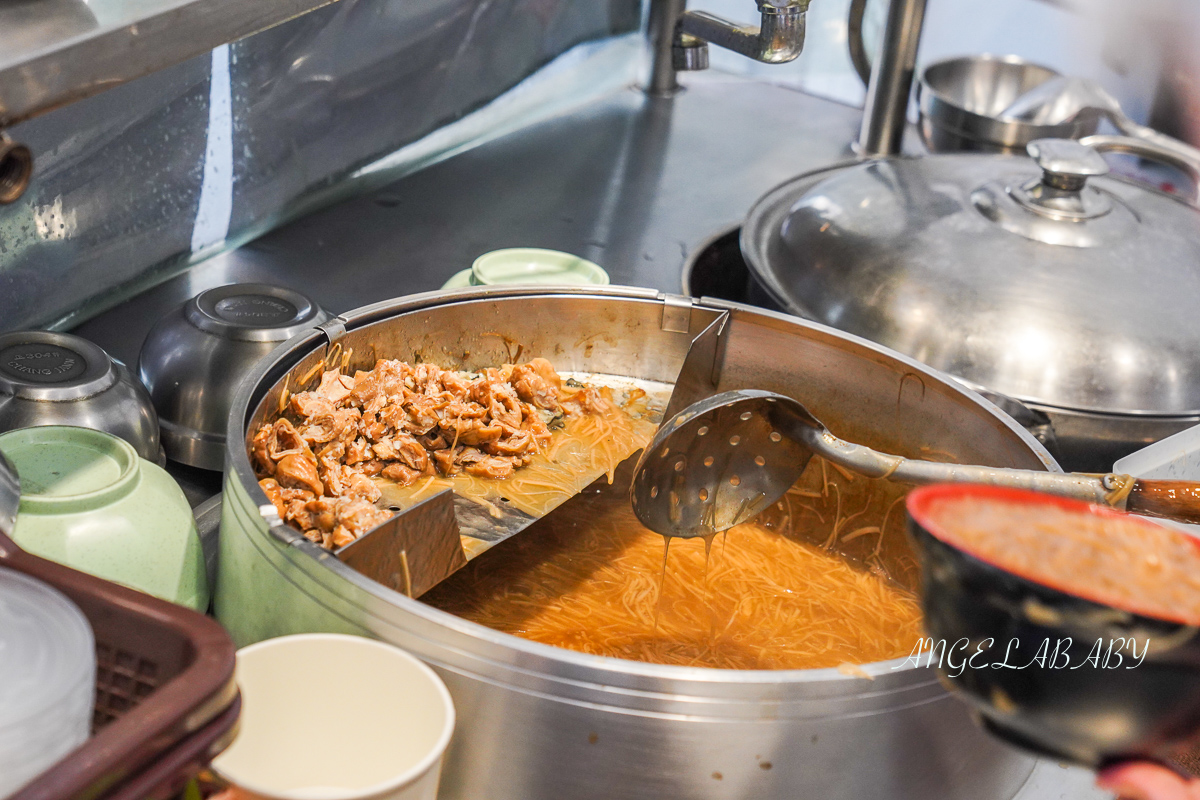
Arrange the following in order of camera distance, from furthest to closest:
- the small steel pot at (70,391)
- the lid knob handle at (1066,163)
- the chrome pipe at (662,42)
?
the chrome pipe at (662,42) < the lid knob handle at (1066,163) < the small steel pot at (70,391)

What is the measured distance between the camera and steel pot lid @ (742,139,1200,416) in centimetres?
166

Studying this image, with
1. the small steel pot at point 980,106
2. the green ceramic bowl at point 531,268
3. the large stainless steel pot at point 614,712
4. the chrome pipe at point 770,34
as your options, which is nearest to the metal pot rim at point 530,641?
the large stainless steel pot at point 614,712

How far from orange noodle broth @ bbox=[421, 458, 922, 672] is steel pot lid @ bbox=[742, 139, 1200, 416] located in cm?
29

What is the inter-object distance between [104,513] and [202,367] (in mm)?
461

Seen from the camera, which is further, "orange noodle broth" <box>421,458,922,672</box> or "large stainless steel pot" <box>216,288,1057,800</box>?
"orange noodle broth" <box>421,458,922,672</box>

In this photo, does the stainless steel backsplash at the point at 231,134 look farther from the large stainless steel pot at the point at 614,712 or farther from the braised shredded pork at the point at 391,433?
the large stainless steel pot at the point at 614,712

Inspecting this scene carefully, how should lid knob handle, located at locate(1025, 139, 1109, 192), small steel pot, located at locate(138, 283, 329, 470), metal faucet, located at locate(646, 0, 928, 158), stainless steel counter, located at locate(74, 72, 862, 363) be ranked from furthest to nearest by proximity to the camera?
stainless steel counter, located at locate(74, 72, 862, 363), metal faucet, located at locate(646, 0, 928, 158), lid knob handle, located at locate(1025, 139, 1109, 192), small steel pot, located at locate(138, 283, 329, 470)

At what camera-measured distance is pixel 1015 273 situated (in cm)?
176

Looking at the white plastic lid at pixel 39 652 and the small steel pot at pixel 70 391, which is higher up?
the white plastic lid at pixel 39 652

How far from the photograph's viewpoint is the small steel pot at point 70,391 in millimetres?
1369

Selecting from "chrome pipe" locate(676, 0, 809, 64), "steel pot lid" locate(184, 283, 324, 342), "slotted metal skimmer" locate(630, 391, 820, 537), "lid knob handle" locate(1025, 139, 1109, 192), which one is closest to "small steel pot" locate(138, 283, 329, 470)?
"steel pot lid" locate(184, 283, 324, 342)

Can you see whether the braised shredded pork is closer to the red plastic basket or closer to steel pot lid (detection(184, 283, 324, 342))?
steel pot lid (detection(184, 283, 324, 342))

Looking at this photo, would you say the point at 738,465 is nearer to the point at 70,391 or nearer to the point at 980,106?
the point at 70,391

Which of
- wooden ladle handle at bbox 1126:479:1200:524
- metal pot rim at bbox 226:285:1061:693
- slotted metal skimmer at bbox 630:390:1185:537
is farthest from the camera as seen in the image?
slotted metal skimmer at bbox 630:390:1185:537
